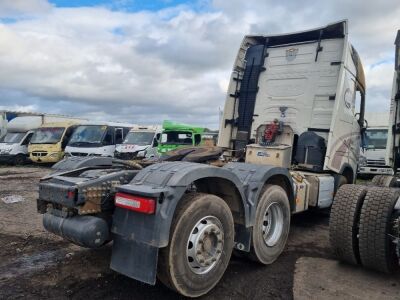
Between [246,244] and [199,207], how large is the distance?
1.00 meters

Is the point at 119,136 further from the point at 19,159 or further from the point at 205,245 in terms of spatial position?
the point at 205,245

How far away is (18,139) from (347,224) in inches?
731

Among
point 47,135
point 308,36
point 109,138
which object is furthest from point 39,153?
point 308,36

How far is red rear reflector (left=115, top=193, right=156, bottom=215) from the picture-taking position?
120 inches

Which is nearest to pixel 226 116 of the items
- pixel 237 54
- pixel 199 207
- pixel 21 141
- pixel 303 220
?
pixel 237 54

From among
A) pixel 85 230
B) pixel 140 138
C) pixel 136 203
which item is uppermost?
pixel 140 138

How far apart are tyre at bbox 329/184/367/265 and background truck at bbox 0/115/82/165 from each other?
1763 centimetres

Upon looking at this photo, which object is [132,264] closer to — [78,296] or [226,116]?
[78,296]

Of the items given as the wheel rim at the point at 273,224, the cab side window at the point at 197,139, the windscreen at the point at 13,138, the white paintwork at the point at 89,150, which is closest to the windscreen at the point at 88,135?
the white paintwork at the point at 89,150

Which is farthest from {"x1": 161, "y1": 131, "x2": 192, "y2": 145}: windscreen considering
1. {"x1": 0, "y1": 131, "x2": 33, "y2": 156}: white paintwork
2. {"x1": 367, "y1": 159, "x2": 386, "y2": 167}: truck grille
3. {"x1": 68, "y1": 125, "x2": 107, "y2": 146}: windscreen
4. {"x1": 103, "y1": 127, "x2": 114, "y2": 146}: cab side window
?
{"x1": 0, "y1": 131, "x2": 33, "y2": 156}: white paintwork

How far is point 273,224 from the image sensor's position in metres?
4.80

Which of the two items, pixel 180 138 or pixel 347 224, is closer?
pixel 347 224

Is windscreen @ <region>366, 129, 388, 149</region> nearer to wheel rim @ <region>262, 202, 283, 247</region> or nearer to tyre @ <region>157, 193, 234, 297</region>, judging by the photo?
wheel rim @ <region>262, 202, 283, 247</region>

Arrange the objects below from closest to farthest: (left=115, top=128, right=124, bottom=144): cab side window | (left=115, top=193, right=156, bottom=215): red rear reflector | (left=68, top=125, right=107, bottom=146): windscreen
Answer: (left=115, top=193, right=156, bottom=215): red rear reflector < (left=68, top=125, right=107, bottom=146): windscreen < (left=115, top=128, right=124, bottom=144): cab side window
